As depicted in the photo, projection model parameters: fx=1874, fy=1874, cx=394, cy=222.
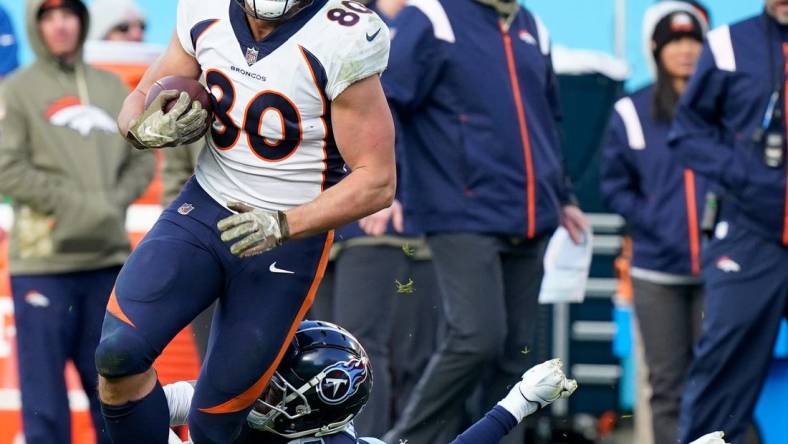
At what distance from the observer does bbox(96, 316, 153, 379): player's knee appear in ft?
17.1

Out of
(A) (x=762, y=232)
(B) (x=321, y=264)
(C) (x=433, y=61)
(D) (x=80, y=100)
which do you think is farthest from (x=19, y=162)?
(A) (x=762, y=232)

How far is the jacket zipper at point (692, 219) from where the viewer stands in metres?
8.19

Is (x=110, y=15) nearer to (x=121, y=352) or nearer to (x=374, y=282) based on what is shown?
(x=374, y=282)

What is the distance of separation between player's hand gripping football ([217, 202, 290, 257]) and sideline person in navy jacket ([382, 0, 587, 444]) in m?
2.18

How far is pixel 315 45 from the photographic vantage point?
5.29m

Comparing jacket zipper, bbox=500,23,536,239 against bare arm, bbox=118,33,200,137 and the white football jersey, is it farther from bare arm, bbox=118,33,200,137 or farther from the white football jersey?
bare arm, bbox=118,33,200,137

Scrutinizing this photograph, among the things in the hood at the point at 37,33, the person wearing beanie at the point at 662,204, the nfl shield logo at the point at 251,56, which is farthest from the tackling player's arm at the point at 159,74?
the person wearing beanie at the point at 662,204

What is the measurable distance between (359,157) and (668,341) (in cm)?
318

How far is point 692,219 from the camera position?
827cm

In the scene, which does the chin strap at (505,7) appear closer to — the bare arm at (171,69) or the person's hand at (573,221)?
the person's hand at (573,221)

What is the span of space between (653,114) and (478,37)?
1.51 meters

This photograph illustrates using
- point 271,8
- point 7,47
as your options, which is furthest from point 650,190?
point 271,8

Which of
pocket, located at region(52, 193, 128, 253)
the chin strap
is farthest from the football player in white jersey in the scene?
pocket, located at region(52, 193, 128, 253)

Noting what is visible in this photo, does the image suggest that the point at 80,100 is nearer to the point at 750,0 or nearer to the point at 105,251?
the point at 105,251
